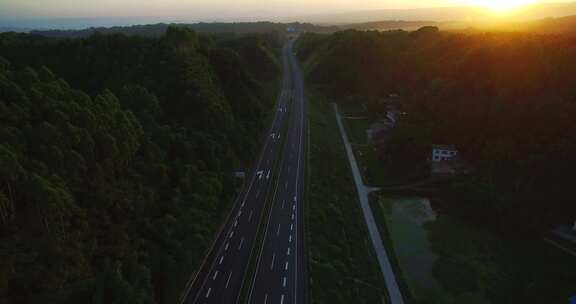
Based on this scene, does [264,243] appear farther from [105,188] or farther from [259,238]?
[105,188]

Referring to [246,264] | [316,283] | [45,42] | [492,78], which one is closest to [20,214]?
[246,264]

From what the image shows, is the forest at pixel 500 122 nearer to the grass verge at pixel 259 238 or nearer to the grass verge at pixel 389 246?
the grass verge at pixel 389 246

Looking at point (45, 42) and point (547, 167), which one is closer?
point (547, 167)

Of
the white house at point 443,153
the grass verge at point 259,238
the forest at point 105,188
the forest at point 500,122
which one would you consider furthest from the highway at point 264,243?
the white house at point 443,153

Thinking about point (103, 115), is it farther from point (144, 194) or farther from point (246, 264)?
point (246, 264)

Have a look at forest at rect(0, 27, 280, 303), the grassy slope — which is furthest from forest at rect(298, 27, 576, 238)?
forest at rect(0, 27, 280, 303)

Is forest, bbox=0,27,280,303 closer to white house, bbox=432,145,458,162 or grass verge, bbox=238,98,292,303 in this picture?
grass verge, bbox=238,98,292,303
